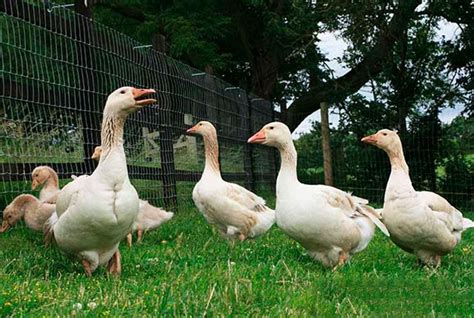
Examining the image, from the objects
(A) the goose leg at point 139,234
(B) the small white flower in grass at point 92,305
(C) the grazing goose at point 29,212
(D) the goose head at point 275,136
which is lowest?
(B) the small white flower in grass at point 92,305

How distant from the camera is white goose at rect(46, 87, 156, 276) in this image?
16.9 ft

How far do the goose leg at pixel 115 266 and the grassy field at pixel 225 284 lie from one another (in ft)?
0.26

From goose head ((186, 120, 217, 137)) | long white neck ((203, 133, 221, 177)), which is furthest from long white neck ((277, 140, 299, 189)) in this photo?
goose head ((186, 120, 217, 137))

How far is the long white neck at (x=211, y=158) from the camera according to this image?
8675mm

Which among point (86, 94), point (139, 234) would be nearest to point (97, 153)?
point (86, 94)

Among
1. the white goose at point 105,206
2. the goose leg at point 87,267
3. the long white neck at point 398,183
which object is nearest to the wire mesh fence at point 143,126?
the white goose at point 105,206

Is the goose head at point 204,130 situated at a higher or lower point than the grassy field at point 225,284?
higher

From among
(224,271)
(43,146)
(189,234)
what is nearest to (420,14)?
(189,234)

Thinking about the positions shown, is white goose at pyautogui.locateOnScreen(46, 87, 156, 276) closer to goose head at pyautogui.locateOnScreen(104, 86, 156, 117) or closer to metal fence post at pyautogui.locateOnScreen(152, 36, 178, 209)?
goose head at pyautogui.locateOnScreen(104, 86, 156, 117)

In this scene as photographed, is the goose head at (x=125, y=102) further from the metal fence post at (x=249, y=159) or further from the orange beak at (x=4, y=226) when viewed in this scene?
the metal fence post at (x=249, y=159)

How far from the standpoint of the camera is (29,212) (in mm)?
7402

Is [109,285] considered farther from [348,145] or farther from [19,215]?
[348,145]

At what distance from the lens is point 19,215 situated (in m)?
7.36

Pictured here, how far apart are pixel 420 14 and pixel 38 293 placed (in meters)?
14.2
